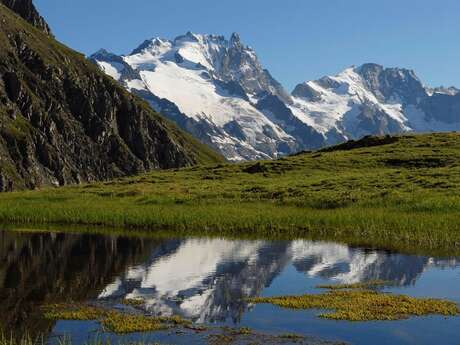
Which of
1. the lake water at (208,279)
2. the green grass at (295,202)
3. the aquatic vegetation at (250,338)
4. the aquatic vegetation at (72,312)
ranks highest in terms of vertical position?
the green grass at (295,202)

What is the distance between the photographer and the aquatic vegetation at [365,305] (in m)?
26.4

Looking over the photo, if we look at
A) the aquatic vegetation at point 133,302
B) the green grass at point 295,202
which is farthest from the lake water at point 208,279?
the green grass at point 295,202

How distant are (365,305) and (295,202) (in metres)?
39.8

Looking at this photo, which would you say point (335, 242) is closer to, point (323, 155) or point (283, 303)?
point (283, 303)

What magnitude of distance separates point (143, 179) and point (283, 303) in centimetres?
7517

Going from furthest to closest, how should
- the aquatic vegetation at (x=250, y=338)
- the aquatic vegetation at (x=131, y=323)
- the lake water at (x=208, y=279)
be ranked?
the lake water at (x=208, y=279), the aquatic vegetation at (x=131, y=323), the aquatic vegetation at (x=250, y=338)

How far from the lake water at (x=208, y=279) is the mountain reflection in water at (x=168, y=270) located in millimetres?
58

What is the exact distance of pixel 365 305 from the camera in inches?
1099

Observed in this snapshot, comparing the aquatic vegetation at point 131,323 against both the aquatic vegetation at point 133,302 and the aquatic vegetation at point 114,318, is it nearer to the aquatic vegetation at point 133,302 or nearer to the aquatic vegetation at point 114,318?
the aquatic vegetation at point 114,318

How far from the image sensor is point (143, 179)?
4021 inches

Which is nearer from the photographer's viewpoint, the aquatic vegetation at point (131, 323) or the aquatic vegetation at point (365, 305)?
the aquatic vegetation at point (131, 323)

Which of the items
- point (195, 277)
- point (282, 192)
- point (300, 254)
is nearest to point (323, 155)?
point (282, 192)

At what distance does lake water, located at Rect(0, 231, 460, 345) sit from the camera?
963 inches

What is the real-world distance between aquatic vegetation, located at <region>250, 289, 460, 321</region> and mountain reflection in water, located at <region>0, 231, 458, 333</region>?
2488 mm
